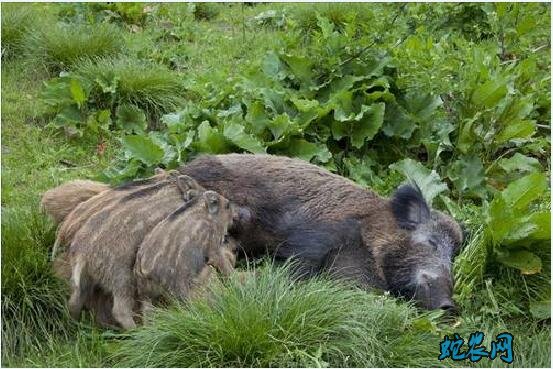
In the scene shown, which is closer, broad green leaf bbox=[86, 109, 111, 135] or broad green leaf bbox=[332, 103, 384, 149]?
broad green leaf bbox=[332, 103, 384, 149]

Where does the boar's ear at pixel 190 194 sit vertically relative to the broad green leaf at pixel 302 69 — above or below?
below

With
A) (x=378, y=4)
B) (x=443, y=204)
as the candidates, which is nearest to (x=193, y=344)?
(x=443, y=204)

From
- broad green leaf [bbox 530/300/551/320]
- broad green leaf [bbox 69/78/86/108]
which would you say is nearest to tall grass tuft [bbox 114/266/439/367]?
broad green leaf [bbox 530/300/551/320]

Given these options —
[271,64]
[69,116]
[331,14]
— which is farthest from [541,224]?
[331,14]

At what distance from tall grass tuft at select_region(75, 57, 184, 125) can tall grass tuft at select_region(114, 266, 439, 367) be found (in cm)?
327

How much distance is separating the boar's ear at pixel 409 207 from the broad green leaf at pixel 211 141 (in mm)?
1386

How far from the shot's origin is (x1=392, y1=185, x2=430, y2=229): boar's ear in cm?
587

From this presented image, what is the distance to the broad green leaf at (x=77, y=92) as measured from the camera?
7613 millimetres

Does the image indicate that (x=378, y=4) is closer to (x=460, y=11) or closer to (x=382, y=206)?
(x=460, y=11)

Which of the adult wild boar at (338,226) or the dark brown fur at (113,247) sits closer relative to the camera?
the dark brown fur at (113,247)

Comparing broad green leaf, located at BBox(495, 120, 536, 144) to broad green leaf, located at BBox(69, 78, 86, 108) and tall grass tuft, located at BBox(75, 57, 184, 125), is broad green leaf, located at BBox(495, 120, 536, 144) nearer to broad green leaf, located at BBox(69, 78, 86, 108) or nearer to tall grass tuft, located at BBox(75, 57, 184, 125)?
tall grass tuft, located at BBox(75, 57, 184, 125)

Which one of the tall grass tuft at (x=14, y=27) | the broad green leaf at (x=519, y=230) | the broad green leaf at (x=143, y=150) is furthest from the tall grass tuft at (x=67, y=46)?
the broad green leaf at (x=519, y=230)

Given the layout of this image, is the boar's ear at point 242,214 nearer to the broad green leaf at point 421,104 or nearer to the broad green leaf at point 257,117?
the broad green leaf at point 257,117

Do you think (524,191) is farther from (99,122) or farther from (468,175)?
(99,122)
